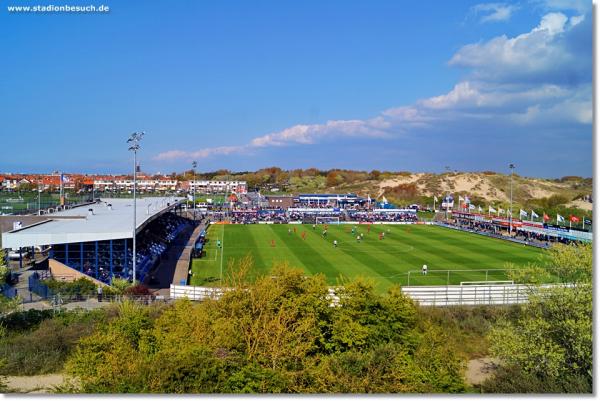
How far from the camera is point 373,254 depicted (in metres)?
41.0

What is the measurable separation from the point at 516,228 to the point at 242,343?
48758mm

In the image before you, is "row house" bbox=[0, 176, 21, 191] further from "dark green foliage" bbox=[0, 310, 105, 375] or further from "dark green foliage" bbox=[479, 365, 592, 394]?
"dark green foliage" bbox=[479, 365, 592, 394]

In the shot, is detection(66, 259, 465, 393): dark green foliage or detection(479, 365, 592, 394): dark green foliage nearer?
detection(66, 259, 465, 393): dark green foliage

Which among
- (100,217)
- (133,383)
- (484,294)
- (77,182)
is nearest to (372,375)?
(133,383)

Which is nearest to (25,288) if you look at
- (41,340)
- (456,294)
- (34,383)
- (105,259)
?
(105,259)

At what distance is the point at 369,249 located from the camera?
4362cm

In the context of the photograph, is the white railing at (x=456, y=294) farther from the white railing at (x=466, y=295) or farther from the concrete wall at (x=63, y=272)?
the concrete wall at (x=63, y=272)

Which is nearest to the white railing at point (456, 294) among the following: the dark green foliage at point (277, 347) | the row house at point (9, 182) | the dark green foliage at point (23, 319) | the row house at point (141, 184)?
the dark green foliage at point (23, 319)

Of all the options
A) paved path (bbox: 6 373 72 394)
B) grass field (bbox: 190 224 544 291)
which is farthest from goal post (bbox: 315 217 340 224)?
paved path (bbox: 6 373 72 394)

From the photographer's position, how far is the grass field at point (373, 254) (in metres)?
32.6

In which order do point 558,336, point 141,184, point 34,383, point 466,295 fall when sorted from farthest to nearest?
point 141,184 < point 466,295 < point 34,383 < point 558,336

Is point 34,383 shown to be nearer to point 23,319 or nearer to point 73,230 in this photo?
point 23,319

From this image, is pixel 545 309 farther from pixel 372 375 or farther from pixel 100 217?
pixel 100 217

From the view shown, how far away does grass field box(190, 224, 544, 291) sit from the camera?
32594 millimetres
